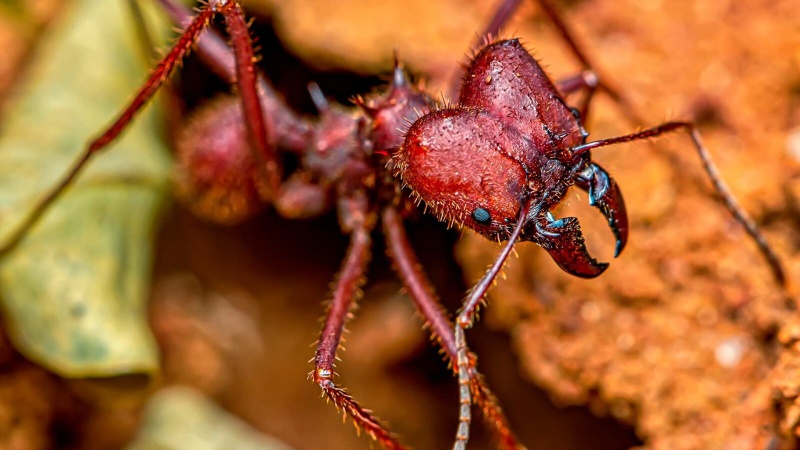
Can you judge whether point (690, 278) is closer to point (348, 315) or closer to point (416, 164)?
point (416, 164)

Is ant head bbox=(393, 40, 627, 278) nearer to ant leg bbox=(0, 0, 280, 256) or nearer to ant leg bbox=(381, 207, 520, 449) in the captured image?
ant leg bbox=(381, 207, 520, 449)

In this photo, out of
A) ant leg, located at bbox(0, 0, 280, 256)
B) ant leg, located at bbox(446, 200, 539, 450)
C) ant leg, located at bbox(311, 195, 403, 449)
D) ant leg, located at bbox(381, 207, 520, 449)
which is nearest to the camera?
ant leg, located at bbox(446, 200, 539, 450)

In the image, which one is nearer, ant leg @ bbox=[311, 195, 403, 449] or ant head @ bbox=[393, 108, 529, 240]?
ant head @ bbox=[393, 108, 529, 240]

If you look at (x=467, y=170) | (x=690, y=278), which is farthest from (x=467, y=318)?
(x=690, y=278)

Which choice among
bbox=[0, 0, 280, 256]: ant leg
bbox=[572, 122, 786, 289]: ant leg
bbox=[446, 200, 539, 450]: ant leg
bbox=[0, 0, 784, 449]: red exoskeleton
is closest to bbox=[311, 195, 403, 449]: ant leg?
bbox=[0, 0, 784, 449]: red exoskeleton

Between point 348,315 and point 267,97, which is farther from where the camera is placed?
point 267,97

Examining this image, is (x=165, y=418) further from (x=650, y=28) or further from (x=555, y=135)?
(x=650, y=28)

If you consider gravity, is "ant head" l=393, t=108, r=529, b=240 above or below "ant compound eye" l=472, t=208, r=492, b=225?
above

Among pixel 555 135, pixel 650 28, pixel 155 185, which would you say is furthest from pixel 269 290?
pixel 650 28
